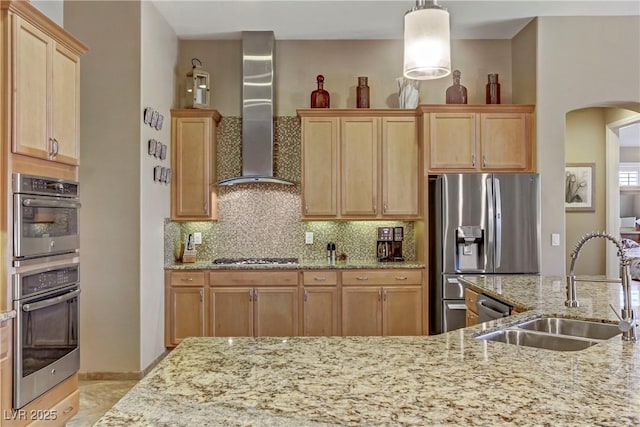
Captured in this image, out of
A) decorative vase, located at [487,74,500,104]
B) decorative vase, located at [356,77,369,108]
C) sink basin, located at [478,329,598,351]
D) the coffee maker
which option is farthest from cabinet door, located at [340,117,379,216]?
sink basin, located at [478,329,598,351]

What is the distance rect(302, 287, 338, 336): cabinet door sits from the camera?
4.35m

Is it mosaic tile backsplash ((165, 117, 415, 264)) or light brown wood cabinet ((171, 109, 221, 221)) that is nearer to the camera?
light brown wood cabinet ((171, 109, 221, 221))

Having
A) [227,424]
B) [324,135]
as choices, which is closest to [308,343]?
[227,424]

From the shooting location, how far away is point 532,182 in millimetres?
4293

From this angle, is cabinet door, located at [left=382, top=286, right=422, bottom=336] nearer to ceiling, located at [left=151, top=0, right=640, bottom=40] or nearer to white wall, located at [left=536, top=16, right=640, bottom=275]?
white wall, located at [left=536, top=16, right=640, bottom=275]

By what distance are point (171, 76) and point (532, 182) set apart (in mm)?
3629

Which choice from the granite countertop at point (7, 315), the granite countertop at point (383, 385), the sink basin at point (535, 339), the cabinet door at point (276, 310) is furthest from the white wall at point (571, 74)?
the granite countertop at point (7, 315)

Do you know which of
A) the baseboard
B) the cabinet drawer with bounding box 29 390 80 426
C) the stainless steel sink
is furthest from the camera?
the baseboard

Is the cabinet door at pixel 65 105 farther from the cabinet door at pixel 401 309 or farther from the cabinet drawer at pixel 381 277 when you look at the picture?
the cabinet door at pixel 401 309

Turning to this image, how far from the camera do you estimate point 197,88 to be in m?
4.63

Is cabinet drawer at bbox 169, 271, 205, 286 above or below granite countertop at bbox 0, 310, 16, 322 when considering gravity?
below

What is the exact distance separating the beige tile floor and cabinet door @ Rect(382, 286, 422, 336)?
2260mm

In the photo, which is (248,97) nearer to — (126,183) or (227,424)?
(126,183)

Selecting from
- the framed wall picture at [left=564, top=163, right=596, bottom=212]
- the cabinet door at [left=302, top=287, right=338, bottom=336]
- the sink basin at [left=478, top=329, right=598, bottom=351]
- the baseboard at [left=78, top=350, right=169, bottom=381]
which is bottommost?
the baseboard at [left=78, top=350, right=169, bottom=381]
